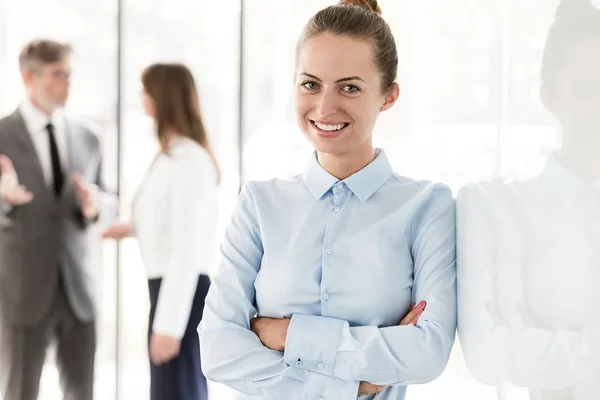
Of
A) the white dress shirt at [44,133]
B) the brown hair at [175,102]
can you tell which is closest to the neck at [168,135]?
the brown hair at [175,102]

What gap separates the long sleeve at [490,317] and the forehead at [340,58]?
0.34 metres

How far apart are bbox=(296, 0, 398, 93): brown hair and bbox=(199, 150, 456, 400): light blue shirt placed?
0.20 m

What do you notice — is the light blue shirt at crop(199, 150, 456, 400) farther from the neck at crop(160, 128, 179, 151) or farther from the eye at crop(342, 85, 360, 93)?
the neck at crop(160, 128, 179, 151)

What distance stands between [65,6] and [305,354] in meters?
1.86

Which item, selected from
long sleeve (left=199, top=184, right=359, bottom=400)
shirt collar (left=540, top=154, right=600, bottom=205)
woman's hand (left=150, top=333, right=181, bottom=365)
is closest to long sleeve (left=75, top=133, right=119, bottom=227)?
woman's hand (left=150, top=333, right=181, bottom=365)

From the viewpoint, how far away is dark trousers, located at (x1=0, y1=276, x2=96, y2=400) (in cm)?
261

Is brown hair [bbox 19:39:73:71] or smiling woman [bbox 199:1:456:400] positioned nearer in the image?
smiling woman [bbox 199:1:456:400]

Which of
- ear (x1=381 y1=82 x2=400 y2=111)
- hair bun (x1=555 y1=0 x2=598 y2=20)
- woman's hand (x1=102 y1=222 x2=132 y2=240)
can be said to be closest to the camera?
hair bun (x1=555 y1=0 x2=598 y2=20)

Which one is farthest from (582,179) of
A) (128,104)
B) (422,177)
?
(128,104)

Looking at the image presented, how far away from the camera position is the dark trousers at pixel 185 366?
8.67 feet

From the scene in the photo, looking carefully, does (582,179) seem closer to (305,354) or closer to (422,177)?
(422,177)

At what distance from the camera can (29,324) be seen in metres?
2.61

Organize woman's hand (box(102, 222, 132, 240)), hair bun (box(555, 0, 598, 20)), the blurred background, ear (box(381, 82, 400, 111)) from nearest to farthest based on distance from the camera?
hair bun (box(555, 0, 598, 20)), ear (box(381, 82, 400, 111)), the blurred background, woman's hand (box(102, 222, 132, 240))

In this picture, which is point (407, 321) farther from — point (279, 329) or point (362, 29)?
point (362, 29)
